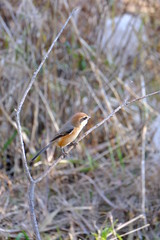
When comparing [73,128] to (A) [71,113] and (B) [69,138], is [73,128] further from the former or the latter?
(A) [71,113]

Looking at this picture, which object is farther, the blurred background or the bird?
the blurred background

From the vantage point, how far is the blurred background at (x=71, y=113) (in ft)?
11.1

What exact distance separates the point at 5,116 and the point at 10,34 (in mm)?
925

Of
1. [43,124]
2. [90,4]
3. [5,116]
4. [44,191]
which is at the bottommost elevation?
[44,191]

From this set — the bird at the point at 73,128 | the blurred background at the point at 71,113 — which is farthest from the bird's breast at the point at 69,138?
the blurred background at the point at 71,113

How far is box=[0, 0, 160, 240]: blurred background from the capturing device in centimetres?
339

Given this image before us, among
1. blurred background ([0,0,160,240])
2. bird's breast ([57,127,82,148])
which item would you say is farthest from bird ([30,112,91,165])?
blurred background ([0,0,160,240])

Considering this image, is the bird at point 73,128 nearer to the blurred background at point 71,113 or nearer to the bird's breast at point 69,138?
the bird's breast at point 69,138

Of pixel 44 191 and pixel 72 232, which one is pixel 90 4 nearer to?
pixel 44 191

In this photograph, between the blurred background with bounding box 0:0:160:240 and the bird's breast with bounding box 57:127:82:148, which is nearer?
the bird's breast with bounding box 57:127:82:148

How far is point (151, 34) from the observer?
530 cm

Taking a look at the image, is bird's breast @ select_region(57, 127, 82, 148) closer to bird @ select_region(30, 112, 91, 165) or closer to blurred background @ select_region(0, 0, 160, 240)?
bird @ select_region(30, 112, 91, 165)

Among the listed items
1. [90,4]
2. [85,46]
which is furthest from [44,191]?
[90,4]

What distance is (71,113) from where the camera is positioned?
4246mm
